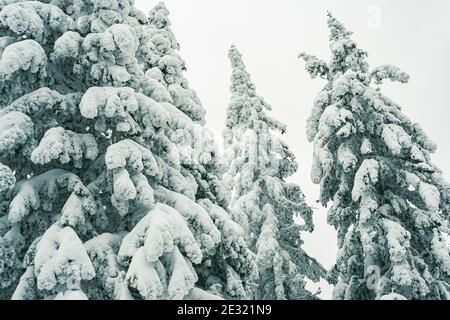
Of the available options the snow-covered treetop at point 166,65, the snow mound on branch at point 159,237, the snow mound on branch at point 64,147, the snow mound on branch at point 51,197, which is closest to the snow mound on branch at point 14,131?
the snow mound on branch at point 64,147

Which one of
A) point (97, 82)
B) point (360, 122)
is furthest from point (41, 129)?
point (360, 122)

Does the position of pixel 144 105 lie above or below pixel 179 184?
above

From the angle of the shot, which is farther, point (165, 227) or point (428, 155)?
point (428, 155)

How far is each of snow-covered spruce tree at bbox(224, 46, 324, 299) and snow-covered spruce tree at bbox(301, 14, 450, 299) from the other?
2.79m

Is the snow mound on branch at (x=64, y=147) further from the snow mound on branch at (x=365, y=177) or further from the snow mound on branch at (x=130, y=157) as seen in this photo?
the snow mound on branch at (x=365, y=177)

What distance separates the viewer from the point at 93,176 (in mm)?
9773

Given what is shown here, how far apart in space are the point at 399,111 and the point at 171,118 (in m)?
8.33

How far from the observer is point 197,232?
9.95 meters

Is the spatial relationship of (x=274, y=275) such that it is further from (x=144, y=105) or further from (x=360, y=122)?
(x=144, y=105)

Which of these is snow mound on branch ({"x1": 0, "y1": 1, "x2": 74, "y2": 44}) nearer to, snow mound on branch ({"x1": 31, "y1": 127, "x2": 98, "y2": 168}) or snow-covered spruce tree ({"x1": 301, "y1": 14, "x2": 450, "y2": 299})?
snow mound on branch ({"x1": 31, "y1": 127, "x2": 98, "y2": 168})

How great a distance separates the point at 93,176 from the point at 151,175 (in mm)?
1393
